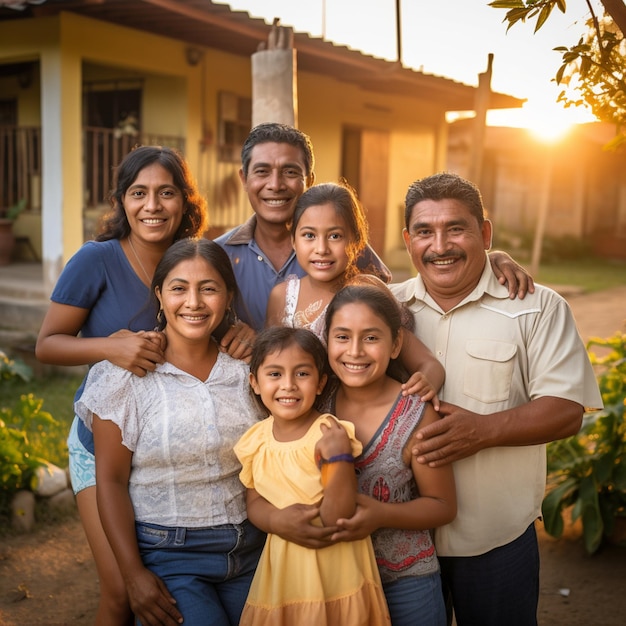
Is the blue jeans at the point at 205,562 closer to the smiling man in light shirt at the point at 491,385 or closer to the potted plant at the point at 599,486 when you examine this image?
the smiling man in light shirt at the point at 491,385

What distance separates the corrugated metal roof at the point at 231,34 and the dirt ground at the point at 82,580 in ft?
15.1

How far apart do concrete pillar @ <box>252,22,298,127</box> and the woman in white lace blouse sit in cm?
221

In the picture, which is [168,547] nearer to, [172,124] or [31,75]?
[172,124]

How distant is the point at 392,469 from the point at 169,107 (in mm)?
7747

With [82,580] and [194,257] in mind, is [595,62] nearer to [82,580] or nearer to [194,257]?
[194,257]

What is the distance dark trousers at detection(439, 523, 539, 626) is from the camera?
2.47 metres

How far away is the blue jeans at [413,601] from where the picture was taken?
2309 millimetres

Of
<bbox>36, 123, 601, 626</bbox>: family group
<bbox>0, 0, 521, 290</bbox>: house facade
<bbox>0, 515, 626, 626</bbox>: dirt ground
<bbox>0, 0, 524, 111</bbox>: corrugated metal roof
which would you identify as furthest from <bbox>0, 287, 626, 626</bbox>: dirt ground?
<bbox>0, 0, 524, 111</bbox>: corrugated metal roof

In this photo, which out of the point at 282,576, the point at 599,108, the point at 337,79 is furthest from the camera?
the point at 337,79

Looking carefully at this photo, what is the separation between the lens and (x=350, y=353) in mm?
2318

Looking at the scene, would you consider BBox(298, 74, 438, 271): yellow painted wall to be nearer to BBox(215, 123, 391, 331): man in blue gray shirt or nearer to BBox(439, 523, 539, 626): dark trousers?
BBox(215, 123, 391, 331): man in blue gray shirt

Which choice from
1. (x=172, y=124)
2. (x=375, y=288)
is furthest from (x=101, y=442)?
(x=172, y=124)

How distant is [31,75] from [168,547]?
9037 millimetres

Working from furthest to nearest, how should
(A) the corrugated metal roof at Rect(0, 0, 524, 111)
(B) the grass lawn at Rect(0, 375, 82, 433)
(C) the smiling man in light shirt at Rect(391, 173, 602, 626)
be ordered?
(A) the corrugated metal roof at Rect(0, 0, 524, 111)
(B) the grass lawn at Rect(0, 375, 82, 433)
(C) the smiling man in light shirt at Rect(391, 173, 602, 626)
